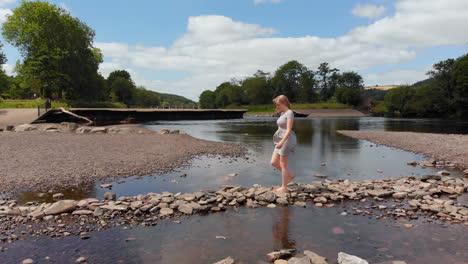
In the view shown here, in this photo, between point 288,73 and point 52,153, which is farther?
point 288,73

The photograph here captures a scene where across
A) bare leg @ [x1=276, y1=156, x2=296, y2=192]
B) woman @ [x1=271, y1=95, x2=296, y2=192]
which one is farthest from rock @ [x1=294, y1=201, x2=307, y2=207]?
woman @ [x1=271, y1=95, x2=296, y2=192]

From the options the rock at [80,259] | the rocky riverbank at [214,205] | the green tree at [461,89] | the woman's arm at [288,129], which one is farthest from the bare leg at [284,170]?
the green tree at [461,89]

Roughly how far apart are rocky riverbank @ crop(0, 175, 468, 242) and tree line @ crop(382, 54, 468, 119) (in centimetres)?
9699

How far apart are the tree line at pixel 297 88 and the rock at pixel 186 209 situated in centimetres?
13987

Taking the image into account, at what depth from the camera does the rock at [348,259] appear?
5.59 meters

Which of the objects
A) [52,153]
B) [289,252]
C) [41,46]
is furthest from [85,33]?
[289,252]

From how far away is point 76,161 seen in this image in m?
14.6

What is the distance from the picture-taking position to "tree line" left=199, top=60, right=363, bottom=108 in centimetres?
14688

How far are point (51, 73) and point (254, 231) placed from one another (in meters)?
72.5

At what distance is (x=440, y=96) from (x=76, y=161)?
118m

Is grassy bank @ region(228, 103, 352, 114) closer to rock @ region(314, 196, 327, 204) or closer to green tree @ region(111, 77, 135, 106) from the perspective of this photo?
green tree @ region(111, 77, 135, 106)

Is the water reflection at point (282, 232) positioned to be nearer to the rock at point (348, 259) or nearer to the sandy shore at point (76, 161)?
the rock at point (348, 259)

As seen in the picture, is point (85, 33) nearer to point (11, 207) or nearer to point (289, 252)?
point (11, 207)

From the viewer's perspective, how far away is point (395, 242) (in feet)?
22.1
